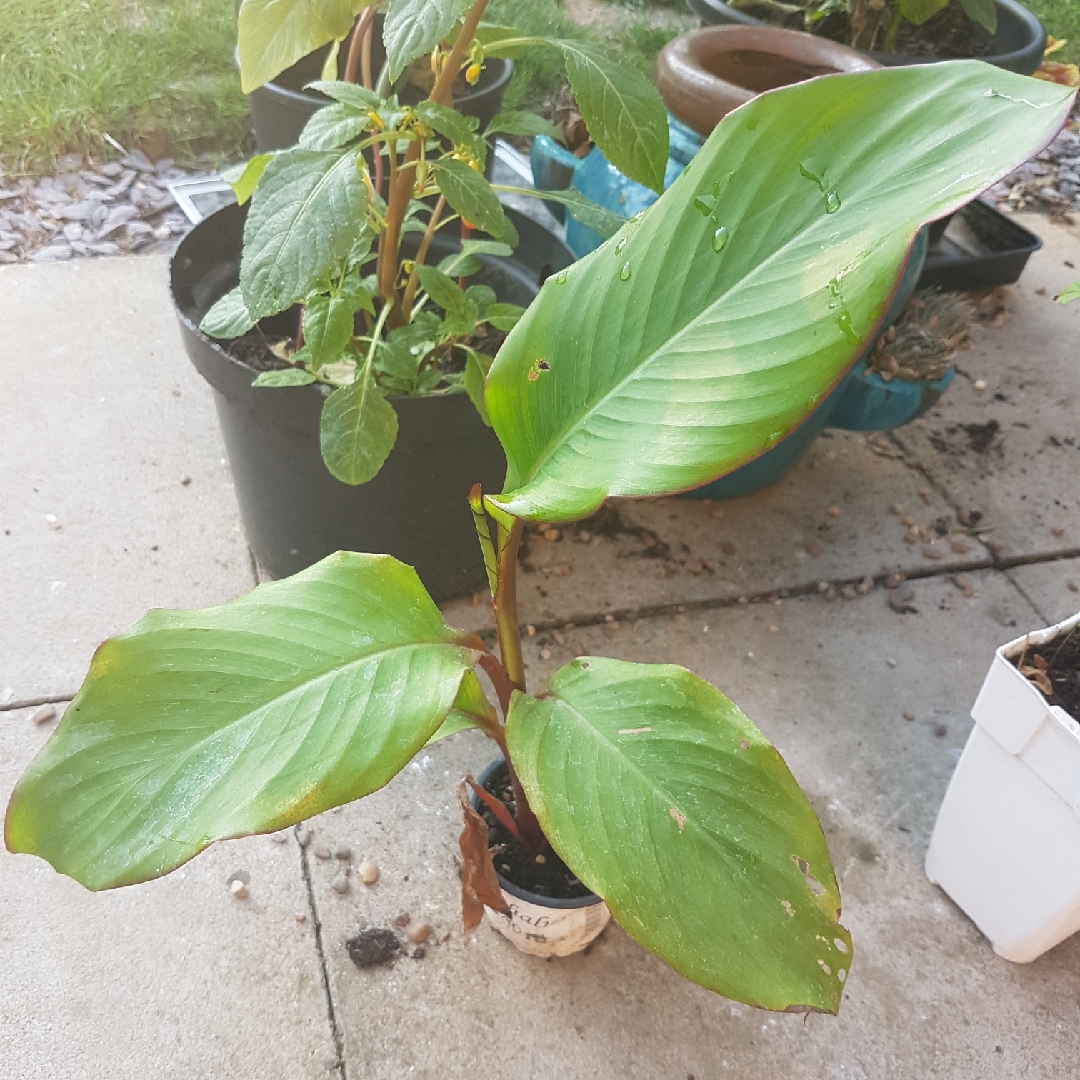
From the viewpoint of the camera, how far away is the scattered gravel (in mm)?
2166

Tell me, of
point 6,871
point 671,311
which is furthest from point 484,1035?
point 671,311

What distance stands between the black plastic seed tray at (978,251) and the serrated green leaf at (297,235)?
1.63 m

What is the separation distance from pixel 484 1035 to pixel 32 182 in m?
2.33

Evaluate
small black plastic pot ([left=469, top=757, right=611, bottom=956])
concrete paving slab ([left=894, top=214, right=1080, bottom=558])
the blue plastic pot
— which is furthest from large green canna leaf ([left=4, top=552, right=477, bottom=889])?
concrete paving slab ([left=894, top=214, right=1080, bottom=558])

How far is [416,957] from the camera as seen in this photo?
3.66ft

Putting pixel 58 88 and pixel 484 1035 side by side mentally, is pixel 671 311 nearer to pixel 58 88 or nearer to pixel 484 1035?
pixel 484 1035

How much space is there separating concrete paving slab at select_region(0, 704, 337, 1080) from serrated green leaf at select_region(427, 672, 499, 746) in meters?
0.44

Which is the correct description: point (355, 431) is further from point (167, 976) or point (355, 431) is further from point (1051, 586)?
point (1051, 586)

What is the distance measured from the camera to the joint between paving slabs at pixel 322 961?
1034 mm

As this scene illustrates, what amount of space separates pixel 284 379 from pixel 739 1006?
3.10 feet

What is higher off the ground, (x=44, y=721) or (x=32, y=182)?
(x=32, y=182)

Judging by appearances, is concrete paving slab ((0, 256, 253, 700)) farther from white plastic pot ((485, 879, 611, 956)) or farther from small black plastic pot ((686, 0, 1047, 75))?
small black plastic pot ((686, 0, 1047, 75))

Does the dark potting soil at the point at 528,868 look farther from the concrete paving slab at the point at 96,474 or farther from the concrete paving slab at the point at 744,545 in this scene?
the concrete paving slab at the point at 96,474

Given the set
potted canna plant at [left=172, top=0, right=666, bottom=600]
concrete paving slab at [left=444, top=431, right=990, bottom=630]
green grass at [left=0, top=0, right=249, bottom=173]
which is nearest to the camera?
potted canna plant at [left=172, top=0, right=666, bottom=600]
